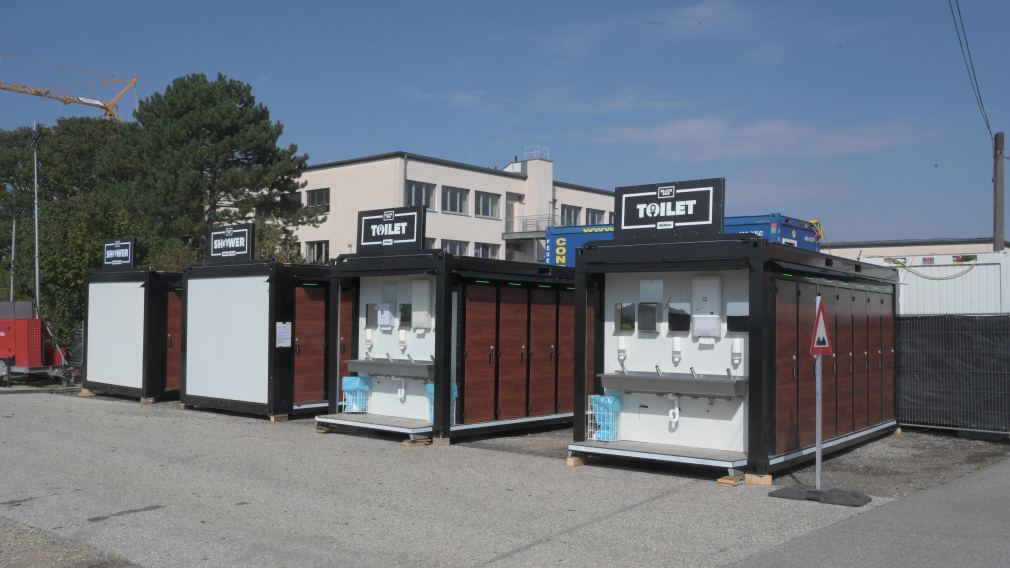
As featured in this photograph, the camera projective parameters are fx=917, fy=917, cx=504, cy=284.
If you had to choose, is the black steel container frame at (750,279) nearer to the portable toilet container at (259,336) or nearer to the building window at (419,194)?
the portable toilet container at (259,336)

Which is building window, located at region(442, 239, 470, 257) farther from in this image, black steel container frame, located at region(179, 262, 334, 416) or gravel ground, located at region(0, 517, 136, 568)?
gravel ground, located at region(0, 517, 136, 568)

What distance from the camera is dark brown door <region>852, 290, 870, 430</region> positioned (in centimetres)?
1307

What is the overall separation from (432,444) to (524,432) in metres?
2.18

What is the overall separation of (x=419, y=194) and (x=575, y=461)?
1493 inches

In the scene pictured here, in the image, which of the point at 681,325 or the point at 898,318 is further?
the point at 898,318

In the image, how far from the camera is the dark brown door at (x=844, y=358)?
12.5 metres

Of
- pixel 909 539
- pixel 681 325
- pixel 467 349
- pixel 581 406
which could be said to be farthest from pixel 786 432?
pixel 467 349

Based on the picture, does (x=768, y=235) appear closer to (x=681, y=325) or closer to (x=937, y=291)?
(x=937, y=291)

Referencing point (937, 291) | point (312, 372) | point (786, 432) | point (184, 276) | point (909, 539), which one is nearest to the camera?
point (909, 539)

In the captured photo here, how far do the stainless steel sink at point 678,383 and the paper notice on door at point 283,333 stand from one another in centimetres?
679

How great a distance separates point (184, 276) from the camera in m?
17.8

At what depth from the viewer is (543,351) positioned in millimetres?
15234

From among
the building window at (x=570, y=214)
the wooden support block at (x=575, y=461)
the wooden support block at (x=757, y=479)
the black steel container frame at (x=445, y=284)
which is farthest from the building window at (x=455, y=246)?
the wooden support block at (x=757, y=479)

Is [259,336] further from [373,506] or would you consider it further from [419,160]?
[419,160]
